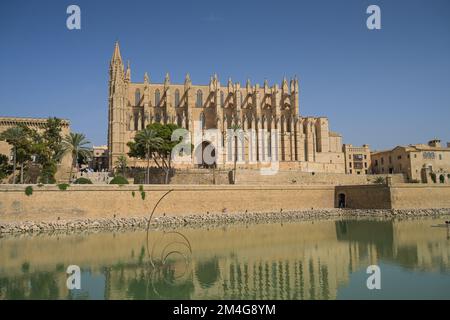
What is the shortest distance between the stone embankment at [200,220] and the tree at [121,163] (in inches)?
500

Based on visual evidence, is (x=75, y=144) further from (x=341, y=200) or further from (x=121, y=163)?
(x=341, y=200)

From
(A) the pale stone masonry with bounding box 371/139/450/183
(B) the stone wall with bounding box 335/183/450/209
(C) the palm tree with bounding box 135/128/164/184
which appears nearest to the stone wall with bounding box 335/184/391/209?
(B) the stone wall with bounding box 335/183/450/209

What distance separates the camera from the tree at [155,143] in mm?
34656

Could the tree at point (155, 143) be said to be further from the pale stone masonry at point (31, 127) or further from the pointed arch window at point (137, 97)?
the pointed arch window at point (137, 97)

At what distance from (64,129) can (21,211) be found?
1662 cm

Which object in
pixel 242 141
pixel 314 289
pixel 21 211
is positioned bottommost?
pixel 314 289

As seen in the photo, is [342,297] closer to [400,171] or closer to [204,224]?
[204,224]

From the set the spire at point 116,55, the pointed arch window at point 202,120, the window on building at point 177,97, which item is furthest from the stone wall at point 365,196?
the spire at point 116,55

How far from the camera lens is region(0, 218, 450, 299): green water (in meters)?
11.5

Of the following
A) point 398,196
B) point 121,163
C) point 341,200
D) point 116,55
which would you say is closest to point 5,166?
point 121,163

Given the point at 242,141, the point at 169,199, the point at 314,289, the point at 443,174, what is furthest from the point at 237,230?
the point at 443,174

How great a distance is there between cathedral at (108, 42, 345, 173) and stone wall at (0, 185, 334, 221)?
12.1 meters

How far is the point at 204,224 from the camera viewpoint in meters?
Result: 27.0

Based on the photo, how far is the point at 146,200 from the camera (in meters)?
27.3
